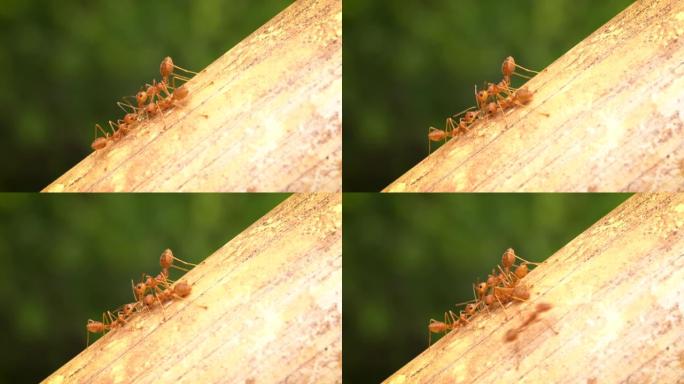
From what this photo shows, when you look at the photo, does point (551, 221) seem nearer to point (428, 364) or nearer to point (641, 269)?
point (641, 269)

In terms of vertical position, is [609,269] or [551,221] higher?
[551,221]

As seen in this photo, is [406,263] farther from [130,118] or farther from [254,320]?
[130,118]

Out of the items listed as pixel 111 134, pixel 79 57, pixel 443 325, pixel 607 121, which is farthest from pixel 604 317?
pixel 79 57

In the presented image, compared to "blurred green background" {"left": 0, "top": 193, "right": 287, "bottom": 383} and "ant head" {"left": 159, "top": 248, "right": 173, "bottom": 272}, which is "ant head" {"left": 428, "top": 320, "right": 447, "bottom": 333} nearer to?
"blurred green background" {"left": 0, "top": 193, "right": 287, "bottom": 383}

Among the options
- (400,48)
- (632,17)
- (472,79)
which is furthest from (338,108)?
(632,17)

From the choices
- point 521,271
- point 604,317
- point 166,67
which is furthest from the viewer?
point 166,67

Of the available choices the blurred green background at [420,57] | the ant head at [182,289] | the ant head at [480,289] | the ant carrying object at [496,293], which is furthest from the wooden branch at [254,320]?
the ant head at [480,289]
